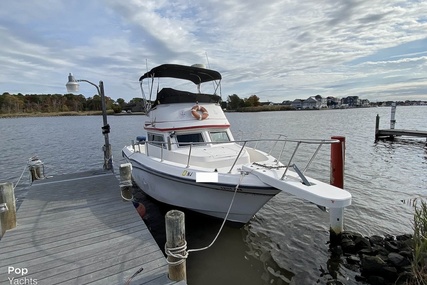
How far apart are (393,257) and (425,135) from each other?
19.1 metres

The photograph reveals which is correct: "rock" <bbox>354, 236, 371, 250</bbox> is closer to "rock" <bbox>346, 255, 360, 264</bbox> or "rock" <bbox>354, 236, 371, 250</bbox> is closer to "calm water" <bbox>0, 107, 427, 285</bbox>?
"rock" <bbox>346, 255, 360, 264</bbox>

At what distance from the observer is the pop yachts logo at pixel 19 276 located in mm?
3395

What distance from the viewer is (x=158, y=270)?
142 inches

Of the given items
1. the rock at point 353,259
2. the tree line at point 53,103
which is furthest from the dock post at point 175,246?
the tree line at point 53,103

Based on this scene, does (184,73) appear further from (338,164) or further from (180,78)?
(338,164)

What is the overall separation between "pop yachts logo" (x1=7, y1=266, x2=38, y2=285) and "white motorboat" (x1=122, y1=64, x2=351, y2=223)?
126 inches

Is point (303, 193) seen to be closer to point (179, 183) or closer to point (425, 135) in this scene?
point (179, 183)

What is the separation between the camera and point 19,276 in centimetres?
351

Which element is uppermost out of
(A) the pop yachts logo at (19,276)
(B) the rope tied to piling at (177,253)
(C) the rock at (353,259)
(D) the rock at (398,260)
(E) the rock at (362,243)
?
(B) the rope tied to piling at (177,253)

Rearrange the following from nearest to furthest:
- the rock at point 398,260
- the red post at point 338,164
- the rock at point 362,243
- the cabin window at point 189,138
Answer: the rock at point 398,260 → the rock at point 362,243 → the red post at point 338,164 → the cabin window at point 189,138

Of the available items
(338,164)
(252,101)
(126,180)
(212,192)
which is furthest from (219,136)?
(252,101)

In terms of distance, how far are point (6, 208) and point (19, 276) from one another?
5.97 feet

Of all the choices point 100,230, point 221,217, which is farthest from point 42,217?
point 221,217

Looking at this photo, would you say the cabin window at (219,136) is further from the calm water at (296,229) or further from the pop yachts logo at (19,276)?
the pop yachts logo at (19,276)
